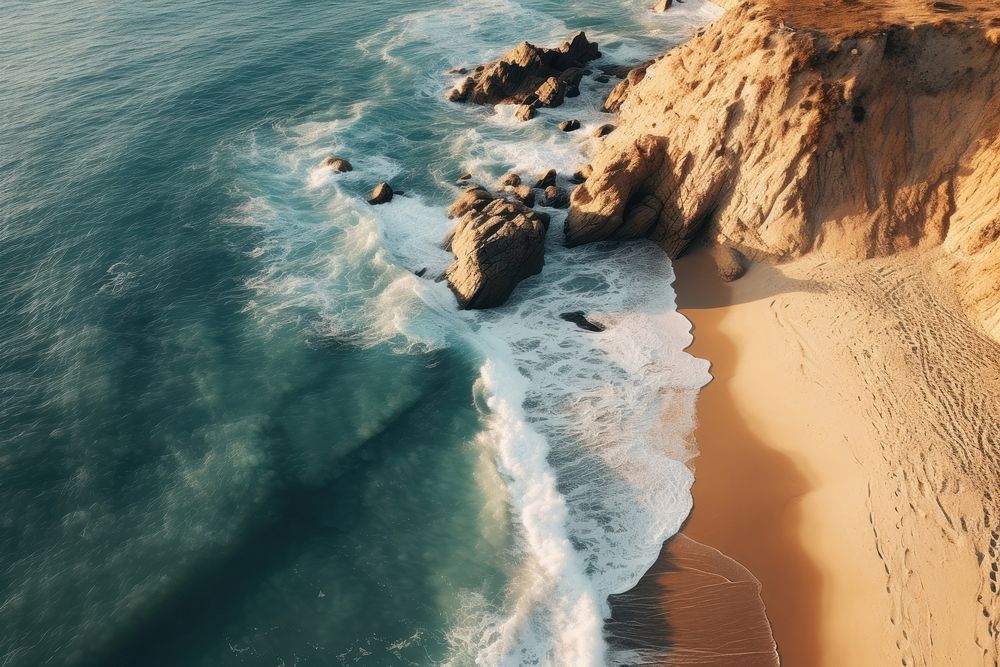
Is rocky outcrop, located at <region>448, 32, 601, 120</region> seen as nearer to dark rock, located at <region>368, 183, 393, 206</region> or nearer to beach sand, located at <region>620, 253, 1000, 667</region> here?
dark rock, located at <region>368, 183, 393, 206</region>

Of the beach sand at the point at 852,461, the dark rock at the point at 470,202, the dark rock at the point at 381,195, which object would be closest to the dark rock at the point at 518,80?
the dark rock at the point at 470,202

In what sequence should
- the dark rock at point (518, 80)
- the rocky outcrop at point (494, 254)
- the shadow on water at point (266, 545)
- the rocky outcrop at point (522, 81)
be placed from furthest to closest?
the dark rock at point (518, 80), the rocky outcrop at point (522, 81), the rocky outcrop at point (494, 254), the shadow on water at point (266, 545)

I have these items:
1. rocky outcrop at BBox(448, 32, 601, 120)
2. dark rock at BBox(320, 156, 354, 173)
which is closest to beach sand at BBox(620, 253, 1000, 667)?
rocky outcrop at BBox(448, 32, 601, 120)

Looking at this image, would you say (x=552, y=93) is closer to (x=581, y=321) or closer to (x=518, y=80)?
(x=518, y=80)

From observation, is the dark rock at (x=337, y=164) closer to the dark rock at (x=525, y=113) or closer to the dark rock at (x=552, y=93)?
the dark rock at (x=525, y=113)

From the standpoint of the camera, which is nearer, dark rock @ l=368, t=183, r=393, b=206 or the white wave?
the white wave

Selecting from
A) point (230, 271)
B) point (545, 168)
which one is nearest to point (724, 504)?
point (545, 168)

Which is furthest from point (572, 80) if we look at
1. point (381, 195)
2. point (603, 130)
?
point (381, 195)
